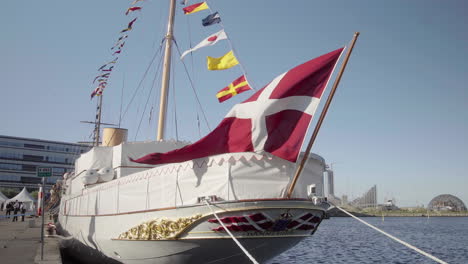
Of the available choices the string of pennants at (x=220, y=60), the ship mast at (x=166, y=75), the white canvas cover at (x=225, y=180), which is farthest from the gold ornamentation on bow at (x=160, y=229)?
the ship mast at (x=166, y=75)

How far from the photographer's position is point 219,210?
8914mm

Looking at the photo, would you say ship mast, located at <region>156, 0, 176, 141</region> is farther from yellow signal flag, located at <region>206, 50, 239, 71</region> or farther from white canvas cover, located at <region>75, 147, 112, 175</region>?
yellow signal flag, located at <region>206, 50, 239, 71</region>

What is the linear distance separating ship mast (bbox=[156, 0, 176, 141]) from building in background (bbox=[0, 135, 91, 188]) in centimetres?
7441

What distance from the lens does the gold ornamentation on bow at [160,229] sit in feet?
31.0

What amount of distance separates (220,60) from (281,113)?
4.94 metres

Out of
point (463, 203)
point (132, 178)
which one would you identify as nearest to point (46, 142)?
point (132, 178)

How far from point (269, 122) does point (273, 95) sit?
2.09 feet

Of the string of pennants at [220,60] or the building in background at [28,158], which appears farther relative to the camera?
the building in background at [28,158]

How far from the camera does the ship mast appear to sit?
1664cm

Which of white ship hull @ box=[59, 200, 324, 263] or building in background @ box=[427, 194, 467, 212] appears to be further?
building in background @ box=[427, 194, 467, 212]

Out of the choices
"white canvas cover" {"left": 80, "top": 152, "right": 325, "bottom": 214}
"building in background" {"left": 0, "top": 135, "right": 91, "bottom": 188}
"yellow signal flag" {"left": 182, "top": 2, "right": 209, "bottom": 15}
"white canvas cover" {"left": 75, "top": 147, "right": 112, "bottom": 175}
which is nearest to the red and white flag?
"yellow signal flag" {"left": 182, "top": 2, "right": 209, "bottom": 15}

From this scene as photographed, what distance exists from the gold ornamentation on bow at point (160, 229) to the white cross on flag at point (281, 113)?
74.4 inches

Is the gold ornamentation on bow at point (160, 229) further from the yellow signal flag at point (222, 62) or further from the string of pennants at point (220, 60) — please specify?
the yellow signal flag at point (222, 62)

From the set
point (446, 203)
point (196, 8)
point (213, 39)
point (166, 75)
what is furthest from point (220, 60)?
point (446, 203)
